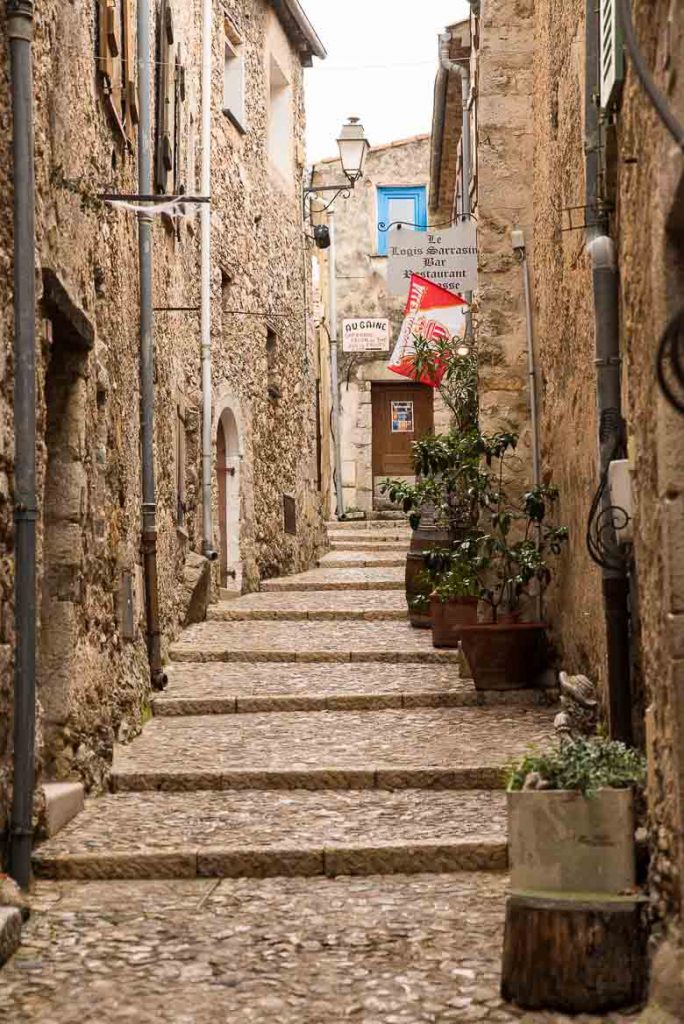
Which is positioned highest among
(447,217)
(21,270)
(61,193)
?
(447,217)

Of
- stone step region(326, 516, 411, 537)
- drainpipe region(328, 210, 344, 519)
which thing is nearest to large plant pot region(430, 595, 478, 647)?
stone step region(326, 516, 411, 537)

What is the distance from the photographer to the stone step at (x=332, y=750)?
20.5 ft

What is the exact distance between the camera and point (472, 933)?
4367mm

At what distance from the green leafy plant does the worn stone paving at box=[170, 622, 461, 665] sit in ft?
14.8

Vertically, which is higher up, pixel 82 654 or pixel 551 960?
pixel 82 654

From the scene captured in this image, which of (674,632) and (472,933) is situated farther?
(472,933)

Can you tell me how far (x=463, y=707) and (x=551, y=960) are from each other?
4.23 metres

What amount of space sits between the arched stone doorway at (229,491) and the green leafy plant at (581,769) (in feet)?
28.0

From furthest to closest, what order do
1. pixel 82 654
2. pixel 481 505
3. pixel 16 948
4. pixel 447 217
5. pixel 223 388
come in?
pixel 447 217 < pixel 223 388 < pixel 481 505 < pixel 82 654 < pixel 16 948

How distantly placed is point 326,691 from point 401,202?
16.3 meters

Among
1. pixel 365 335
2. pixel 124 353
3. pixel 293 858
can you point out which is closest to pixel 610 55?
pixel 293 858

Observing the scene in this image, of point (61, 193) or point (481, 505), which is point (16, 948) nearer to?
point (61, 193)

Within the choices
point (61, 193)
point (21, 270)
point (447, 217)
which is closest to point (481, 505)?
point (61, 193)

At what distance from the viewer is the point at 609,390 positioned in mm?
5121
